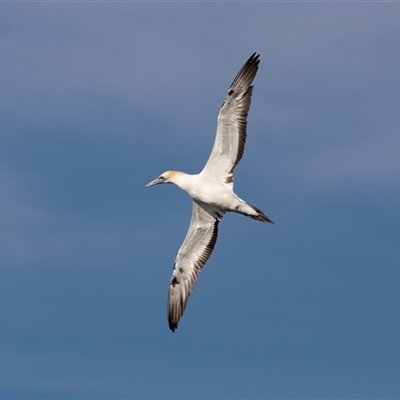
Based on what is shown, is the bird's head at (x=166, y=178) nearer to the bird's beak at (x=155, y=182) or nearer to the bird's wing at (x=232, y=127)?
the bird's beak at (x=155, y=182)

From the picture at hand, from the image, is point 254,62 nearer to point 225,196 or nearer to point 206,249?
point 225,196

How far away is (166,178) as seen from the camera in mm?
36281

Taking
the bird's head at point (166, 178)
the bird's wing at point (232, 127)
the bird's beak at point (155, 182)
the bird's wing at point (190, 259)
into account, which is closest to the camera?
the bird's wing at point (232, 127)

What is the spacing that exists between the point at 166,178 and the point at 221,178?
232 cm

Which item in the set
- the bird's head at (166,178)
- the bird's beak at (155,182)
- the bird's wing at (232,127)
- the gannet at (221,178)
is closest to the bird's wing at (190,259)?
the gannet at (221,178)

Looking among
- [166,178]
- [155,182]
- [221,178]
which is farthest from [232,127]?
[155,182]

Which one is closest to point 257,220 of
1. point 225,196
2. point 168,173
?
point 225,196

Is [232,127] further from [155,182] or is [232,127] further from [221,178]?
[155,182]

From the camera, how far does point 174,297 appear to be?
123 ft

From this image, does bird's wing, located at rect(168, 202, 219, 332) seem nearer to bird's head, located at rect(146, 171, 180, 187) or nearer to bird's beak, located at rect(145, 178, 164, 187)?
bird's head, located at rect(146, 171, 180, 187)

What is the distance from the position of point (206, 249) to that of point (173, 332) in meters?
3.03

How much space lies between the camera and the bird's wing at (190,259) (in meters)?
36.8

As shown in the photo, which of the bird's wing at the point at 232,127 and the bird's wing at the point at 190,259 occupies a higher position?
the bird's wing at the point at 232,127

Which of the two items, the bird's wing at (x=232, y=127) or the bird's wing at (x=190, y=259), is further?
the bird's wing at (x=190, y=259)
